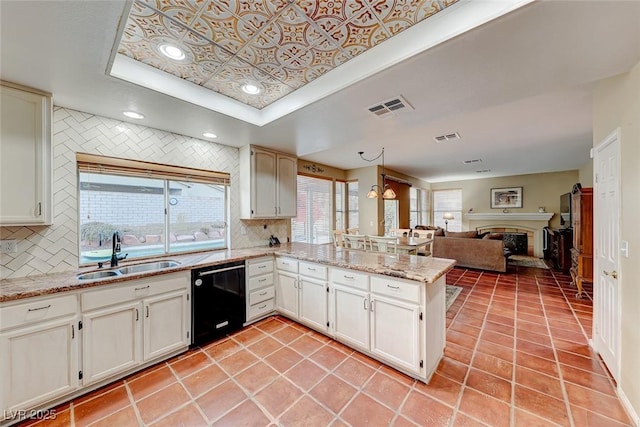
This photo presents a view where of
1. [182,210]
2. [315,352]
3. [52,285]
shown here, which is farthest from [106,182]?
[315,352]

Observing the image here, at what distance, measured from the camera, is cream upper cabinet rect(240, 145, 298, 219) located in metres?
3.54

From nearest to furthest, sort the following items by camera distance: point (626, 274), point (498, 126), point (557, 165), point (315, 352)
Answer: point (626, 274) → point (315, 352) → point (498, 126) → point (557, 165)

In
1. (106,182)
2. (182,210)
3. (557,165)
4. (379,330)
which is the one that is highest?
(557,165)

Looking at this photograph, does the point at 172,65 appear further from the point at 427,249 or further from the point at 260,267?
the point at 427,249

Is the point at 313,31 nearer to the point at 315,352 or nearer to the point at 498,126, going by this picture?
the point at 315,352

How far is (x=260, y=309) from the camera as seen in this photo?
3.07 metres

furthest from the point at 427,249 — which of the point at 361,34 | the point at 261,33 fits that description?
the point at 261,33

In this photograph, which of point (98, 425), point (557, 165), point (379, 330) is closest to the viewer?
point (98, 425)

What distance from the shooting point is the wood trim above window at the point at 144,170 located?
239 centimetres

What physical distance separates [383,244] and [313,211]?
1.99 meters

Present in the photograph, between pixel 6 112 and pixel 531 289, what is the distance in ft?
21.9

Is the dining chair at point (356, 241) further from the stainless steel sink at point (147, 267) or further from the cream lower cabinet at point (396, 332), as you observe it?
the stainless steel sink at point (147, 267)

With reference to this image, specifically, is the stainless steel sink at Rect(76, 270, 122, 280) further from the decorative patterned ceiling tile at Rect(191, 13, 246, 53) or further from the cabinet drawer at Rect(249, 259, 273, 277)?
the decorative patterned ceiling tile at Rect(191, 13, 246, 53)

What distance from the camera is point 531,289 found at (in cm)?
418
